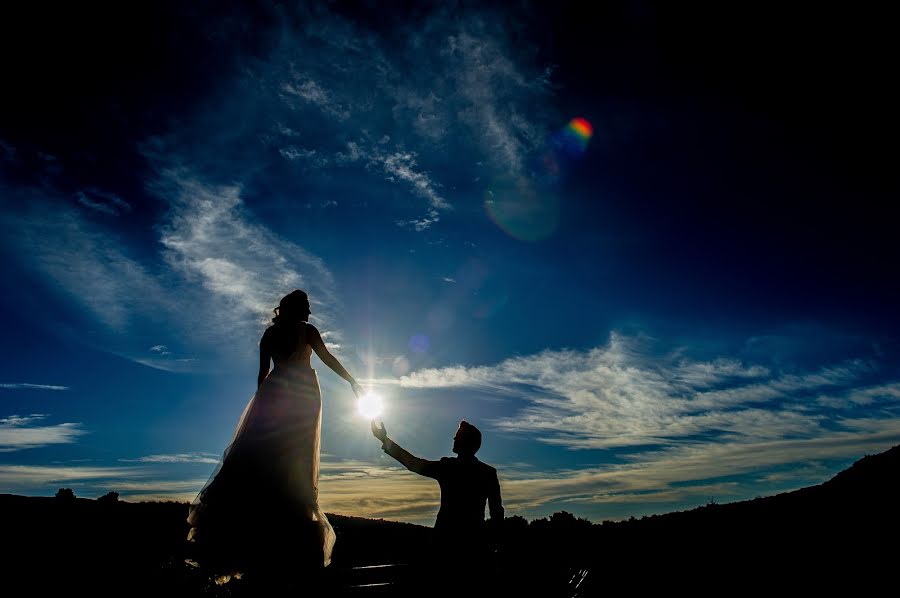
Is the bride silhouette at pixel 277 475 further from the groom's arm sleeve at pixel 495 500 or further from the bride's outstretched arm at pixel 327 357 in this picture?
the groom's arm sleeve at pixel 495 500

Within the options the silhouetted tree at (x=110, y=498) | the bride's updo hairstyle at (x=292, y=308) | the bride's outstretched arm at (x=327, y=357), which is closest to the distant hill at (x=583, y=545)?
the silhouetted tree at (x=110, y=498)

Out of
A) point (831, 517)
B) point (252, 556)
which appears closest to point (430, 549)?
point (252, 556)

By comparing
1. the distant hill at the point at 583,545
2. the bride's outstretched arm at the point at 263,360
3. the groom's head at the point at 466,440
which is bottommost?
the distant hill at the point at 583,545

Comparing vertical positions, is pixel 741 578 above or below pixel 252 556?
below

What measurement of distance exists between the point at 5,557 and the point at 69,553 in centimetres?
47

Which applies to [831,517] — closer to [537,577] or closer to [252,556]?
[537,577]

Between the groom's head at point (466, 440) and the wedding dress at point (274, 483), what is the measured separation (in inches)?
70.1

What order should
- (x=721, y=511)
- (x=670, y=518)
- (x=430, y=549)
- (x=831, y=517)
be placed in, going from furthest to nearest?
1. (x=670, y=518)
2. (x=721, y=511)
3. (x=831, y=517)
4. (x=430, y=549)

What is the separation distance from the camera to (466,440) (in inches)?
174

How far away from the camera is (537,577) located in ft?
14.6

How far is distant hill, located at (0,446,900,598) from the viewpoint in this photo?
3816 millimetres

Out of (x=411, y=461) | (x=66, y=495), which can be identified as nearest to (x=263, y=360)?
(x=411, y=461)

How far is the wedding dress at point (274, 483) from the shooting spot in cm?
456

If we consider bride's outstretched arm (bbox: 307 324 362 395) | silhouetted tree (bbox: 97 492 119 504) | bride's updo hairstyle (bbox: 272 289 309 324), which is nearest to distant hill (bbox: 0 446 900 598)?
silhouetted tree (bbox: 97 492 119 504)
